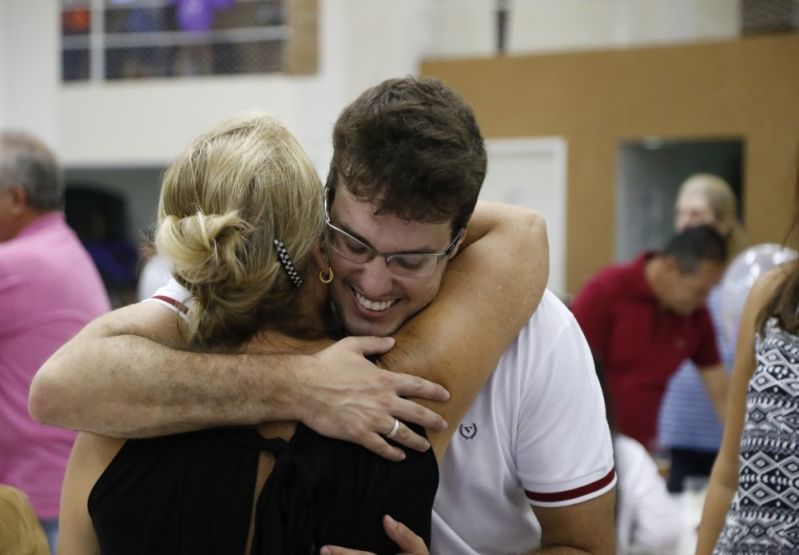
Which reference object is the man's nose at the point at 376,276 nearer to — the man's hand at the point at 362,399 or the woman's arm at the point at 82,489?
the man's hand at the point at 362,399

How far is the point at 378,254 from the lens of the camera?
2.03 m

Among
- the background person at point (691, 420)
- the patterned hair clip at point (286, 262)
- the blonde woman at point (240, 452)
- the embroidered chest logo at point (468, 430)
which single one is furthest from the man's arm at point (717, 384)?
the patterned hair clip at point (286, 262)

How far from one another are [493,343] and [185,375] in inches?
21.7

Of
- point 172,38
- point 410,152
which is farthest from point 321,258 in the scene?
point 172,38

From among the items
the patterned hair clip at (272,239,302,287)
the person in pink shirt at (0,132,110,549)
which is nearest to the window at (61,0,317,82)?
the person in pink shirt at (0,132,110,549)

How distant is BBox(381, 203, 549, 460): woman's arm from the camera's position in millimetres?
2043

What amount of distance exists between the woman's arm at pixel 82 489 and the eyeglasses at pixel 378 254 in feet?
1.60

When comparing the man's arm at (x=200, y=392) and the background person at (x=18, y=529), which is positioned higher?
the man's arm at (x=200, y=392)

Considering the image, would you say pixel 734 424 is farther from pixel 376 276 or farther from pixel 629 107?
pixel 629 107

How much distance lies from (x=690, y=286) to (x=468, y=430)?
339 cm

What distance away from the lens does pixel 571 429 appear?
7.14ft

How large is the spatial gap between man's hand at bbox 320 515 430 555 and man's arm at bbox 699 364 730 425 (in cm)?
368

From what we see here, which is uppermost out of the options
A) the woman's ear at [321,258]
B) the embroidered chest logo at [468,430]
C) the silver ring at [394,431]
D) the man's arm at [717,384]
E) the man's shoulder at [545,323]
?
the woman's ear at [321,258]

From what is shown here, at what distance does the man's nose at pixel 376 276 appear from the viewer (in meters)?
2.04
